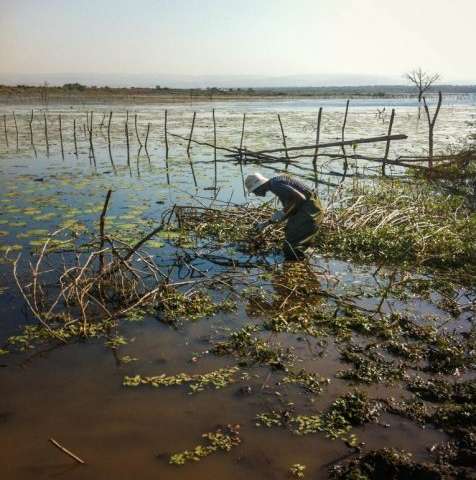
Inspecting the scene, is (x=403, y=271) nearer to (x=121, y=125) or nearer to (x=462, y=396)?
(x=462, y=396)

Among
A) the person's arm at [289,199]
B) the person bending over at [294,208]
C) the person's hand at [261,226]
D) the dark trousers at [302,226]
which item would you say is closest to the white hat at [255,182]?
the person bending over at [294,208]

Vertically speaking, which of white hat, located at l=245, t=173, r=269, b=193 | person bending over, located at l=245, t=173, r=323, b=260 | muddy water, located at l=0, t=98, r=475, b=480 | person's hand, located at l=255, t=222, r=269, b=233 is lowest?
muddy water, located at l=0, t=98, r=475, b=480

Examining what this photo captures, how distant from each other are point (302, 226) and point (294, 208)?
258mm

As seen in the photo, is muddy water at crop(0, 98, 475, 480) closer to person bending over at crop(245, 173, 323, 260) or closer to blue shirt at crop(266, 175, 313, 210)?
person bending over at crop(245, 173, 323, 260)

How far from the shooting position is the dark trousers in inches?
238

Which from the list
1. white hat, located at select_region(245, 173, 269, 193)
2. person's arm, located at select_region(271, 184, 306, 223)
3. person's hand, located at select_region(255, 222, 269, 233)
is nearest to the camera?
person's arm, located at select_region(271, 184, 306, 223)

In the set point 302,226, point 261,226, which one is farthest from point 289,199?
point 261,226

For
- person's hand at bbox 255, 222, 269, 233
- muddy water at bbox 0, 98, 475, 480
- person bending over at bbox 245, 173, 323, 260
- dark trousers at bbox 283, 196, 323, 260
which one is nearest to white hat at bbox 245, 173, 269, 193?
person bending over at bbox 245, 173, 323, 260

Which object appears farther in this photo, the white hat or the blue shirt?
the white hat

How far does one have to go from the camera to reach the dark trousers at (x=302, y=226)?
19.8 ft

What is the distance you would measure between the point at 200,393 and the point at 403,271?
10.7ft

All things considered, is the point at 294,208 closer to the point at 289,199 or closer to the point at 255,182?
the point at 289,199

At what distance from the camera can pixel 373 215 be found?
24.1 feet

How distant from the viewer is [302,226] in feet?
19.9
